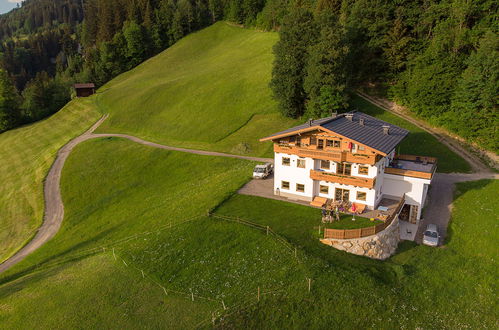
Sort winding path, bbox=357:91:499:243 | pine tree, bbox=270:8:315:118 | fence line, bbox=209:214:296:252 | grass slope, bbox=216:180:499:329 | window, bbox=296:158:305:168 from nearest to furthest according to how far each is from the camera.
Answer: grass slope, bbox=216:180:499:329
fence line, bbox=209:214:296:252
winding path, bbox=357:91:499:243
window, bbox=296:158:305:168
pine tree, bbox=270:8:315:118

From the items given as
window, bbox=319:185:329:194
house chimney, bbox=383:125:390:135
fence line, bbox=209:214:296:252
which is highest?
house chimney, bbox=383:125:390:135

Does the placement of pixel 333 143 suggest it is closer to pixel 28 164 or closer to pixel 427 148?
pixel 427 148

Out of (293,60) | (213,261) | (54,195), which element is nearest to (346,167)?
(213,261)

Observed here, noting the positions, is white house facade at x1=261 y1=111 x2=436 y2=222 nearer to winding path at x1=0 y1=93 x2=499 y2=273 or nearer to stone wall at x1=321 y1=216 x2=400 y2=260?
winding path at x1=0 y1=93 x2=499 y2=273

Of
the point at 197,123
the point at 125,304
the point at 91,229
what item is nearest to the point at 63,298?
the point at 125,304

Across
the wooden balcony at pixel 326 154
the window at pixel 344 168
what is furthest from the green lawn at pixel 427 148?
the wooden balcony at pixel 326 154

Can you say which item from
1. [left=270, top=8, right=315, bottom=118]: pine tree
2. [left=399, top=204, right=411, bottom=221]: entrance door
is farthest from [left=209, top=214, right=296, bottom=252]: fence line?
[left=270, top=8, right=315, bottom=118]: pine tree

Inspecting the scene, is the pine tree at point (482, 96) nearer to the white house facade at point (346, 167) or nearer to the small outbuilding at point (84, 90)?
the white house facade at point (346, 167)
